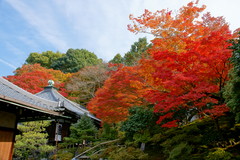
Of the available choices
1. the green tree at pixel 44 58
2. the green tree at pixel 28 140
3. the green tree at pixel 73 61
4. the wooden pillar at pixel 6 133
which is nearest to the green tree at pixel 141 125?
the green tree at pixel 28 140

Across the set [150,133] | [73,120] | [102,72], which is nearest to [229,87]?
[150,133]

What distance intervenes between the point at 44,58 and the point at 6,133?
35.9m

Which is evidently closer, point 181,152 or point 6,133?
point 6,133

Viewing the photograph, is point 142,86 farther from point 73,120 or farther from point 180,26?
point 73,120

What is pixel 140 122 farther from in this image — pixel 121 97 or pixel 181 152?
pixel 181 152

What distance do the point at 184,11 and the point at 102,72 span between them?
652 inches

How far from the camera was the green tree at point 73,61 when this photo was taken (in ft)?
119

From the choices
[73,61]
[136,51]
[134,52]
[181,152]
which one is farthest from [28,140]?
[73,61]

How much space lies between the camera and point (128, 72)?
519 inches

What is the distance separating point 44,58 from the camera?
39688 mm

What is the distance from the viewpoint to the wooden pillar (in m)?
5.97

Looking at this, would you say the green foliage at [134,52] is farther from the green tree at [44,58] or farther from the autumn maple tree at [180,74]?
the green tree at [44,58]

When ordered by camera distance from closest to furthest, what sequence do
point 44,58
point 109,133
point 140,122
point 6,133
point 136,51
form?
point 6,133
point 140,122
point 109,133
point 136,51
point 44,58

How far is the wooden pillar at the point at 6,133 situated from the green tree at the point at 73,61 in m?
29.6
